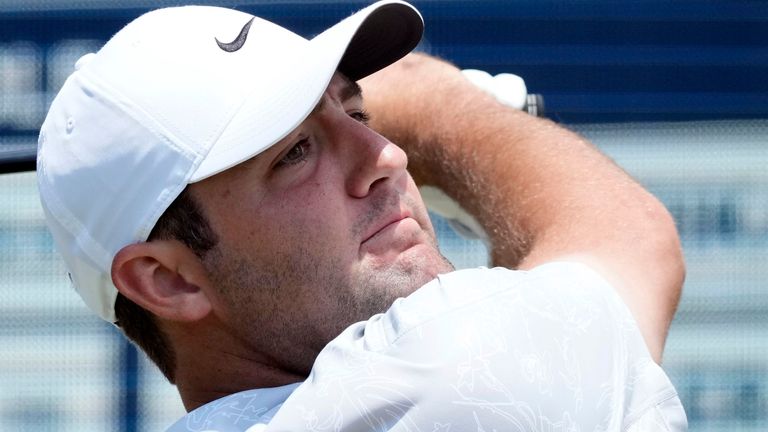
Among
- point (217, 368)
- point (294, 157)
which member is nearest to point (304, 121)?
point (294, 157)

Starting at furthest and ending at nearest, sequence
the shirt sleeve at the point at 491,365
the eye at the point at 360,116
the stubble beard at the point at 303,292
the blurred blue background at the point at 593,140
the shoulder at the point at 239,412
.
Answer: the blurred blue background at the point at 593,140, the eye at the point at 360,116, the stubble beard at the point at 303,292, the shoulder at the point at 239,412, the shirt sleeve at the point at 491,365

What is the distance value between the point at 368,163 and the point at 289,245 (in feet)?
0.46

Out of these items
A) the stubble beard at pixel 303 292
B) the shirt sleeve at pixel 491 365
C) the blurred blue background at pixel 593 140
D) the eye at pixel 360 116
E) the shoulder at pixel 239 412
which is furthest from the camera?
the blurred blue background at pixel 593 140

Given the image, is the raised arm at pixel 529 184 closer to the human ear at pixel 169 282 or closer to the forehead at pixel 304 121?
the forehead at pixel 304 121

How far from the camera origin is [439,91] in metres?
2.03

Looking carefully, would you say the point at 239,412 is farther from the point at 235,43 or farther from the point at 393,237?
the point at 235,43

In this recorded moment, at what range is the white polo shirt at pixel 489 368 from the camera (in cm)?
142

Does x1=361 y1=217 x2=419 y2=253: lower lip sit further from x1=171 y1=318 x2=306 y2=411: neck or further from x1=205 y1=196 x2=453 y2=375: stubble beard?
x1=171 y1=318 x2=306 y2=411: neck

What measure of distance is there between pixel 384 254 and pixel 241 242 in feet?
0.56

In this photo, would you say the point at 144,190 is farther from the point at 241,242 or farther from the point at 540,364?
the point at 540,364

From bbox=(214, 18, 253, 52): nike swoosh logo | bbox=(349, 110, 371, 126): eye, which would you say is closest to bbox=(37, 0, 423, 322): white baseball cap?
bbox=(214, 18, 253, 52): nike swoosh logo

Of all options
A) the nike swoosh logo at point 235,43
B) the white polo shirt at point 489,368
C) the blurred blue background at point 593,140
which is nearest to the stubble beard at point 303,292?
the white polo shirt at point 489,368

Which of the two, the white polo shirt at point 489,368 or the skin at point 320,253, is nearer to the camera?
the white polo shirt at point 489,368

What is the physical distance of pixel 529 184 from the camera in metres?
1.83
